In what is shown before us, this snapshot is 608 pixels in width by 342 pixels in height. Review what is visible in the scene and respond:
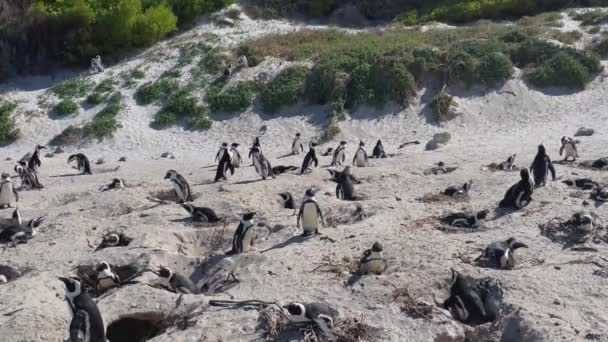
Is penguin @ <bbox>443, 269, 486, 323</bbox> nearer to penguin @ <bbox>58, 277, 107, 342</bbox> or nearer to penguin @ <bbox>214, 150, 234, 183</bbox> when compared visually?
penguin @ <bbox>58, 277, 107, 342</bbox>

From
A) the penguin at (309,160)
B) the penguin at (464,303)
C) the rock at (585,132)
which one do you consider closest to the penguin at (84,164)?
the penguin at (309,160)

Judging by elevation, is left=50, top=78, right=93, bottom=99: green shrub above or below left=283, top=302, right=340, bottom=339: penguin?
above

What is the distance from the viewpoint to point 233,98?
22.7m

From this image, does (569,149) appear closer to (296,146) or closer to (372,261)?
(296,146)

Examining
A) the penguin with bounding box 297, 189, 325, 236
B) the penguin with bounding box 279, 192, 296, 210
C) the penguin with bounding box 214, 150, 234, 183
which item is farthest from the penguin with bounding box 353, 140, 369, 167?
the penguin with bounding box 297, 189, 325, 236

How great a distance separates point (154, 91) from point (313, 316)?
1853cm

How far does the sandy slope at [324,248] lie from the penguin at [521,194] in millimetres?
199

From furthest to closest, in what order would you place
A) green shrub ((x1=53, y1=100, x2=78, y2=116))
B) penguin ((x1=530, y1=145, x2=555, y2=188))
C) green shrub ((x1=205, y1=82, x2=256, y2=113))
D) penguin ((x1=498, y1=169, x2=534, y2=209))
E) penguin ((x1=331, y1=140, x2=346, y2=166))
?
green shrub ((x1=53, y1=100, x2=78, y2=116)) < green shrub ((x1=205, y1=82, x2=256, y2=113)) < penguin ((x1=331, y1=140, x2=346, y2=166)) < penguin ((x1=530, y1=145, x2=555, y2=188)) < penguin ((x1=498, y1=169, x2=534, y2=209))

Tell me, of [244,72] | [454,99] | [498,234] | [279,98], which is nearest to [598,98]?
[454,99]

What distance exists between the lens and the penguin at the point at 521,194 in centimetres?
1012

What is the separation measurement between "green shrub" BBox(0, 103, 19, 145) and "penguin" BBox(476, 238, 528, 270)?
18081mm

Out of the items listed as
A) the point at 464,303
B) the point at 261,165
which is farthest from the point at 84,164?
the point at 464,303

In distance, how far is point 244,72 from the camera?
24156 millimetres

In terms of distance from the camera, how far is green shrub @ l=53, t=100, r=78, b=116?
23.2m
